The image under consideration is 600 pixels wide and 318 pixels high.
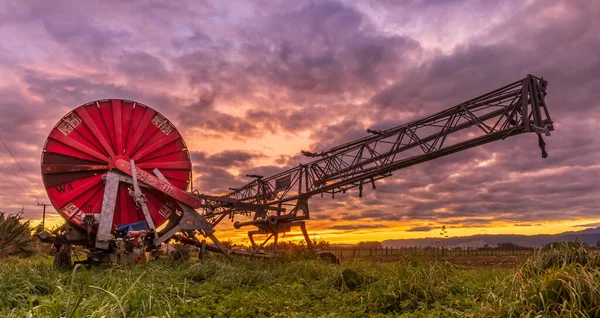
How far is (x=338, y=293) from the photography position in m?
9.36

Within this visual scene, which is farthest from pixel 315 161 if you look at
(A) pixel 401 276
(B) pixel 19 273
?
(B) pixel 19 273

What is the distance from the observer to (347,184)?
60.2 ft

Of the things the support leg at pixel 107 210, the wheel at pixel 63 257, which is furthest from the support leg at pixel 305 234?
the wheel at pixel 63 257

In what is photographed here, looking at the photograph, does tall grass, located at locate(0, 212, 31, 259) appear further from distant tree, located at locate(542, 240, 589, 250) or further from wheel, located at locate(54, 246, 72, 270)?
distant tree, located at locate(542, 240, 589, 250)

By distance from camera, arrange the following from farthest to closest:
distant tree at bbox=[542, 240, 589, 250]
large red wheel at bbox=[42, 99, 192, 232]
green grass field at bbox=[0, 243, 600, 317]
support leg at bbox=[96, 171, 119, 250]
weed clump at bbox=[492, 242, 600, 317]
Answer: large red wheel at bbox=[42, 99, 192, 232] < support leg at bbox=[96, 171, 119, 250] < distant tree at bbox=[542, 240, 589, 250] < green grass field at bbox=[0, 243, 600, 317] < weed clump at bbox=[492, 242, 600, 317]

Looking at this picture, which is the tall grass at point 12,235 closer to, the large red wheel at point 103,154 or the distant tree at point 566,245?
the large red wheel at point 103,154

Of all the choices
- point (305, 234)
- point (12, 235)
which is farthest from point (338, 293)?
point (12, 235)

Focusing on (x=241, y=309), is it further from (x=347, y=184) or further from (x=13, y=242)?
(x=13, y=242)

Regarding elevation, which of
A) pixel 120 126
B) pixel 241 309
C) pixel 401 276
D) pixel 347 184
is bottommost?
pixel 241 309

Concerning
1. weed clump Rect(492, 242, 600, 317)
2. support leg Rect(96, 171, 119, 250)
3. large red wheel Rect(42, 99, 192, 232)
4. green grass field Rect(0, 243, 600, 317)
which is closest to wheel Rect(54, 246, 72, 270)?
large red wheel Rect(42, 99, 192, 232)

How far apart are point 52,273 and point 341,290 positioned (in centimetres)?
688

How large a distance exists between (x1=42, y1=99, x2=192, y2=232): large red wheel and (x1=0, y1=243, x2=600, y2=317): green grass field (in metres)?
4.14

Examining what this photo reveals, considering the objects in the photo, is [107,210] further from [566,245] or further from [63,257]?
[566,245]

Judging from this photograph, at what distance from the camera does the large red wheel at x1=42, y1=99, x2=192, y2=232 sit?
14.6m
